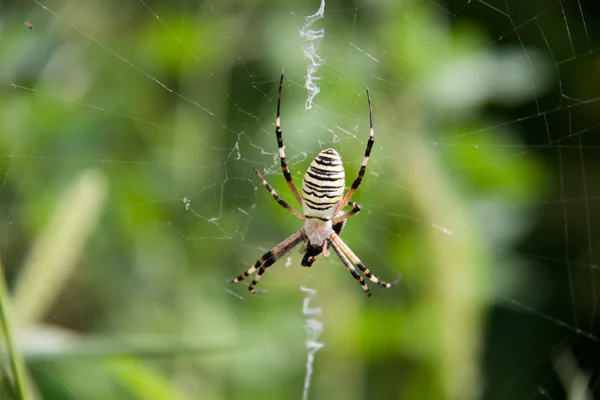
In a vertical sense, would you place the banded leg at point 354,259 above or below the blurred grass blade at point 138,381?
above

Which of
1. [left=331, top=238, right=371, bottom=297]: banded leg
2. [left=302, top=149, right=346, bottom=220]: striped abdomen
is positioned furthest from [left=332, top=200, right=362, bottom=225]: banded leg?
[left=331, top=238, right=371, bottom=297]: banded leg

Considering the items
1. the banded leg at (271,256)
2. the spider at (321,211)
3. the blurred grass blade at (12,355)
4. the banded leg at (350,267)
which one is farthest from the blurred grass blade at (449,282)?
the blurred grass blade at (12,355)

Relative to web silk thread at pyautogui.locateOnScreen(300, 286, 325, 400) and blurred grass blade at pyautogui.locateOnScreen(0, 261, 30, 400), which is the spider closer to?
web silk thread at pyautogui.locateOnScreen(300, 286, 325, 400)

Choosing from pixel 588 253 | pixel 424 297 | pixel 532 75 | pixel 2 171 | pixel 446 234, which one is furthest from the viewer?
pixel 588 253

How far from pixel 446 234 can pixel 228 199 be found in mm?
1331

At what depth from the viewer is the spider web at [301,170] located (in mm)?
2936

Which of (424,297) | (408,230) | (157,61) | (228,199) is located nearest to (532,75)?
(408,230)

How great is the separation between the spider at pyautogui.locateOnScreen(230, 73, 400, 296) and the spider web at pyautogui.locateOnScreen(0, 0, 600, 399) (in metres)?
0.09

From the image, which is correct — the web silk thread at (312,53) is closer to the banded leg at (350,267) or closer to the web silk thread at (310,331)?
the banded leg at (350,267)

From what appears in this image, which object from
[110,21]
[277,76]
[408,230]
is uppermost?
[110,21]

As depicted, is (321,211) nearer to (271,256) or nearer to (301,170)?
(301,170)

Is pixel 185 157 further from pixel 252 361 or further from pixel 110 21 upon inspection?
pixel 252 361

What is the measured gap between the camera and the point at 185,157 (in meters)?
3.44

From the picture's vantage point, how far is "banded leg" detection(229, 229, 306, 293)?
3.35 m
